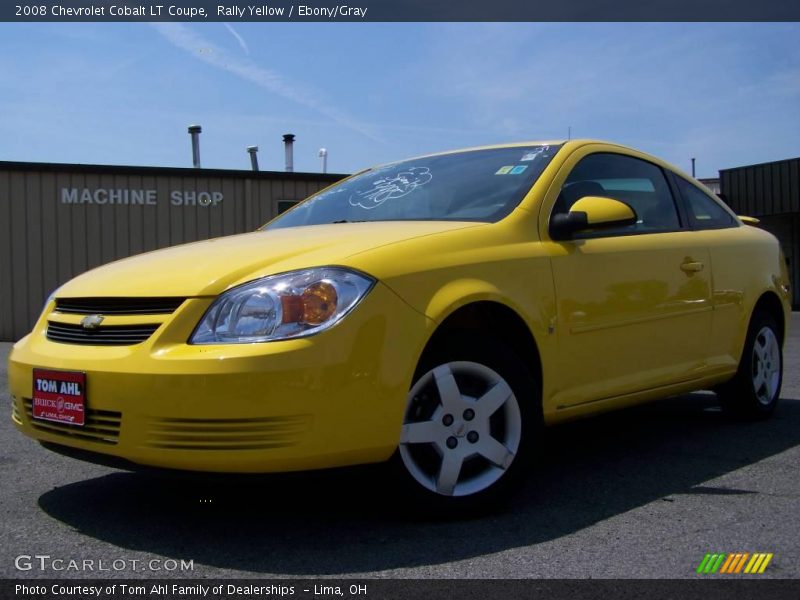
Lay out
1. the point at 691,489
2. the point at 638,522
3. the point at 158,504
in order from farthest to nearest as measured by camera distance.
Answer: the point at 691,489 < the point at 158,504 < the point at 638,522

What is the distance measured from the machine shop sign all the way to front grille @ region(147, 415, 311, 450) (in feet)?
43.8

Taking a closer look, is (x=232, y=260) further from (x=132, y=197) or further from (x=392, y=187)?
(x=132, y=197)

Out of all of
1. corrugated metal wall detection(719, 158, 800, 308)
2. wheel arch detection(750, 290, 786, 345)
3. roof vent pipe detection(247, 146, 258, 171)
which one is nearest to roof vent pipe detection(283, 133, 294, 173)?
roof vent pipe detection(247, 146, 258, 171)

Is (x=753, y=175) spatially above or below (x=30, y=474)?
above

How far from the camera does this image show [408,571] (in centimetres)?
256

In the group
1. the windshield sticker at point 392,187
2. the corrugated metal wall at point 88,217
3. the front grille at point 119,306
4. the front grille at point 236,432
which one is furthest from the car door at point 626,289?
the corrugated metal wall at point 88,217

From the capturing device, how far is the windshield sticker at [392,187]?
13.5 ft

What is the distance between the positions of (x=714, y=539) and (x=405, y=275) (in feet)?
4.51

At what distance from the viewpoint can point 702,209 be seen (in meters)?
4.81

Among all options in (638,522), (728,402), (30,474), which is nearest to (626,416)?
(728,402)

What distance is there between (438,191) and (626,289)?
96cm

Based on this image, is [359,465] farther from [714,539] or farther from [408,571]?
[714,539]

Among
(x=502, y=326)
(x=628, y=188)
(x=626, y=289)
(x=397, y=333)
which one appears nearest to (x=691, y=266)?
(x=628, y=188)

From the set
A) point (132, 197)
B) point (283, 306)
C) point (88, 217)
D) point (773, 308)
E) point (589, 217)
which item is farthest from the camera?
point (132, 197)
